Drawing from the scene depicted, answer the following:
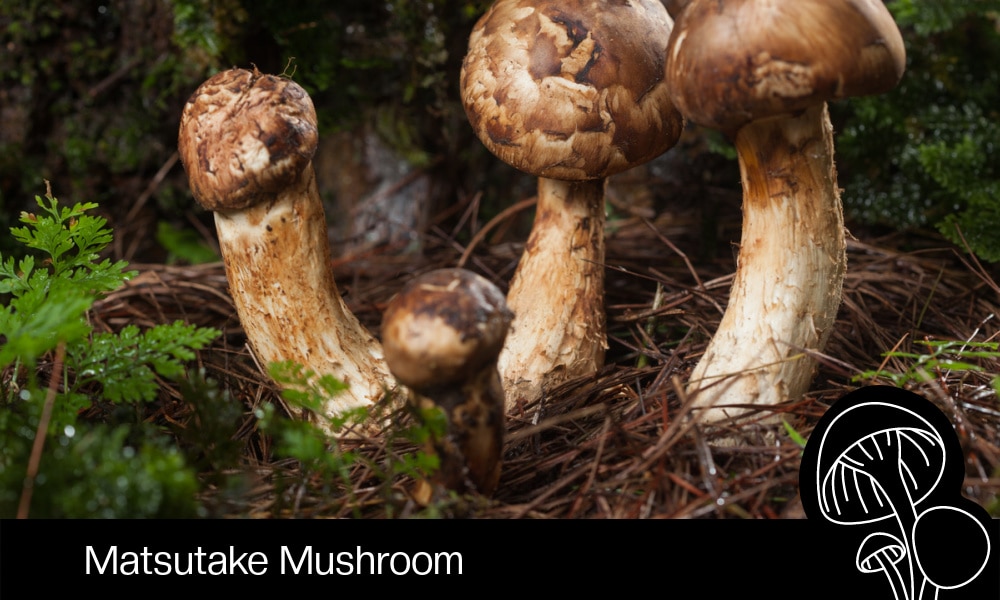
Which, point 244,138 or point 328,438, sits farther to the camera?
point 244,138

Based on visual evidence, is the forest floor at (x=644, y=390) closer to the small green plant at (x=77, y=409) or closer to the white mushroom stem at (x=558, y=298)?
the white mushroom stem at (x=558, y=298)

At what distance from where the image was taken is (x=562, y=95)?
221cm

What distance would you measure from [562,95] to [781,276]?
84cm

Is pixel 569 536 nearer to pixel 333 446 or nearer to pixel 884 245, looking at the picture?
pixel 333 446

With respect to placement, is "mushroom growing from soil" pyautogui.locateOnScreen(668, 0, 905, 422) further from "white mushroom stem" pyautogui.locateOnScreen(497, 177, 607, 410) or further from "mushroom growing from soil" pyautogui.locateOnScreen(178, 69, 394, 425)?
"mushroom growing from soil" pyautogui.locateOnScreen(178, 69, 394, 425)

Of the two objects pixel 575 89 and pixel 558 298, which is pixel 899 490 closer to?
pixel 558 298

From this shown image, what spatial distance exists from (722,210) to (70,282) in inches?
113

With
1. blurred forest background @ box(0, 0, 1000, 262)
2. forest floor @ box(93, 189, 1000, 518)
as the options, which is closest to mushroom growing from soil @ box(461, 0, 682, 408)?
forest floor @ box(93, 189, 1000, 518)

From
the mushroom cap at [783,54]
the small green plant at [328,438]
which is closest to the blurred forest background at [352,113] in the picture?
the mushroom cap at [783,54]

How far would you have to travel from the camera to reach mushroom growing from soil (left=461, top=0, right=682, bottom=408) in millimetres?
2221

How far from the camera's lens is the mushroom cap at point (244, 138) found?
6.87 feet

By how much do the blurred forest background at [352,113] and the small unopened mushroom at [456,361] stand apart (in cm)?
171

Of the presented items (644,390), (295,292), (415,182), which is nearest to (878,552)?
(644,390)

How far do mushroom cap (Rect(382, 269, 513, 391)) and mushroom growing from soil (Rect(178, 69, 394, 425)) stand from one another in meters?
0.67
